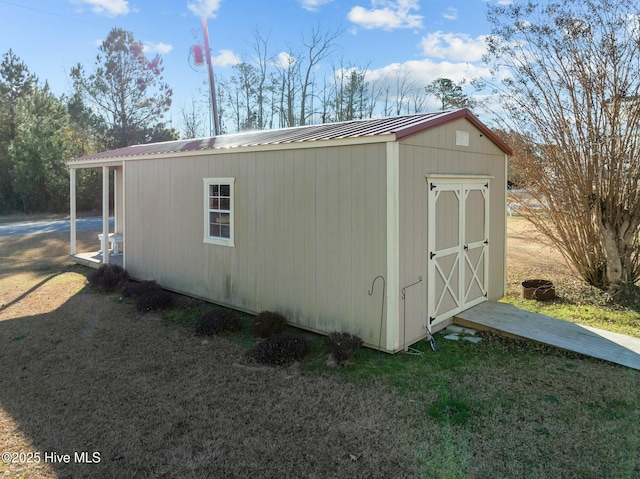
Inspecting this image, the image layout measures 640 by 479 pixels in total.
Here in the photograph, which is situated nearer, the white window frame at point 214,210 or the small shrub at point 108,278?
the white window frame at point 214,210

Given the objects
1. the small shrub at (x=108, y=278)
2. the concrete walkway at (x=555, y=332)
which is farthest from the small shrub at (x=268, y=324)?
the small shrub at (x=108, y=278)

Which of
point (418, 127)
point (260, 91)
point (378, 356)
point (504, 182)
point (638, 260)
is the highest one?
point (260, 91)

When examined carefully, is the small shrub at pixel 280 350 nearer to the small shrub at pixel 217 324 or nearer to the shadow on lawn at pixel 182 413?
the shadow on lawn at pixel 182 413

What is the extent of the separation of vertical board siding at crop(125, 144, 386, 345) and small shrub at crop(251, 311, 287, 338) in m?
0.26

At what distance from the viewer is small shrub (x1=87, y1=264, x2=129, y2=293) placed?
25.7 ft

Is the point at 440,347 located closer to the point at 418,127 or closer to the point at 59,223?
the point at 418,127

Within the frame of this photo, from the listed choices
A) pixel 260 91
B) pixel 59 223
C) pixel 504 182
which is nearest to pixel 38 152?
pixel 59 223

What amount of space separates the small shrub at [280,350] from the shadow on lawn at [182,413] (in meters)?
0.15

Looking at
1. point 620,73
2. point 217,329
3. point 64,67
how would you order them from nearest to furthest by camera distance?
point 217,329
point 620,73
point 64,67

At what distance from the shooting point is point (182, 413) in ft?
11.8

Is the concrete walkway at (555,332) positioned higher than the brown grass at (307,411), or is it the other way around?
the concrete walkway at (555,332)

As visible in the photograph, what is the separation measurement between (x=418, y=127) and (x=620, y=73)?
4.48m

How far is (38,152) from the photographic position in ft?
68.5

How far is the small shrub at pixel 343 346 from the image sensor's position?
14.8 feet
